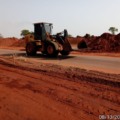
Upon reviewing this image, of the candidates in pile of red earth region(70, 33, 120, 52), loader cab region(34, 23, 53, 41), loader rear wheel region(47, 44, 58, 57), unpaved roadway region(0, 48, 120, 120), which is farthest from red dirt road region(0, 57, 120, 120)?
pile of red earth region(70, 33, 120, 52)

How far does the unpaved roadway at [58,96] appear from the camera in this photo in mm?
6986

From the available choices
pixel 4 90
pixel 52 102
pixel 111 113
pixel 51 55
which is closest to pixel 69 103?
pixel 52 102

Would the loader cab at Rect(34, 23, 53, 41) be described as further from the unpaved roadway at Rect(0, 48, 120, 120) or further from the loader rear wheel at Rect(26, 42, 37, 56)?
the unpaved roadway at Rect(0, 48, 120, 120)

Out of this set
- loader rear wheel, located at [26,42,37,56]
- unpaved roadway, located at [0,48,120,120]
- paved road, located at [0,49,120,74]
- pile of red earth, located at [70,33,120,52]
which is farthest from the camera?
pile of red earth, located at [70,33,120,52]

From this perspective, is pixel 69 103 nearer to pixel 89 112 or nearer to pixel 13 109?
pixel 89 112

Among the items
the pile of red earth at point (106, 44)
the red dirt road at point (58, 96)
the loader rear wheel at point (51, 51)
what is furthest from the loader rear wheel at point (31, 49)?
the red dirt road at point (58, 96)

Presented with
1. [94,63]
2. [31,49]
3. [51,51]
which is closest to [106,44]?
[31,49]

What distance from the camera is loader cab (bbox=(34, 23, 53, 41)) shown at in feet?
67.8

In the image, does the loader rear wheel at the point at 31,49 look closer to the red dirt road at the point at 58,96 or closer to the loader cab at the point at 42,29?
the loader cab at the point at 42,29

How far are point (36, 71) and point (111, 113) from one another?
6.59 meters

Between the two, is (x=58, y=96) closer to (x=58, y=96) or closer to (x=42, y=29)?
(x=58, y=96)

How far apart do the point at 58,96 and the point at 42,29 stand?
1284cm

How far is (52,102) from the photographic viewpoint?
7.87 m

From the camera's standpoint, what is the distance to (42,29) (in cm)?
2070
